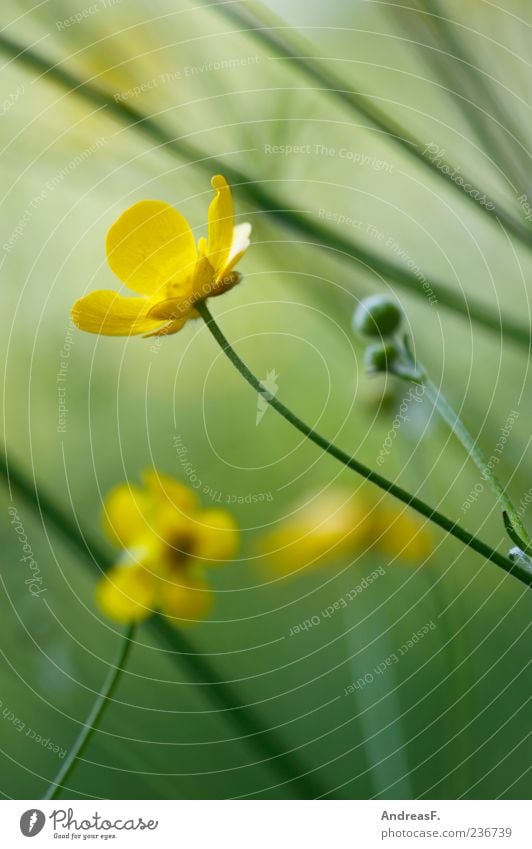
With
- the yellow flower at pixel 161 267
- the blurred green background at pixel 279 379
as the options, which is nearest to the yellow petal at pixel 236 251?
the yellow flower at pixel 161 267

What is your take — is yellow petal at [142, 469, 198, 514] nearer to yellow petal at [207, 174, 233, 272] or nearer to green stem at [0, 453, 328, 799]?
green stem at [0, 453, 328, 799]

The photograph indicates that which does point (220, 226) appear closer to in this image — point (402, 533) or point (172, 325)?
point (172, 325)

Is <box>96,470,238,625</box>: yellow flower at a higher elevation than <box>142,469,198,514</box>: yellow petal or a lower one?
lower

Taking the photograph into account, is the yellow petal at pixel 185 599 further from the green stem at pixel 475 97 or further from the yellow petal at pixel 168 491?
the green stem at pixel 475 97

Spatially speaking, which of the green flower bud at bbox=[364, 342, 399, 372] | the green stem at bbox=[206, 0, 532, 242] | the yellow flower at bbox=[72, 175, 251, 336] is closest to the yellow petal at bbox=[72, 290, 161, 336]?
the yellow flower at bbox=[72, 175, 251, 336]

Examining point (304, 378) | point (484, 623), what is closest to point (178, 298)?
point (304, 378)
